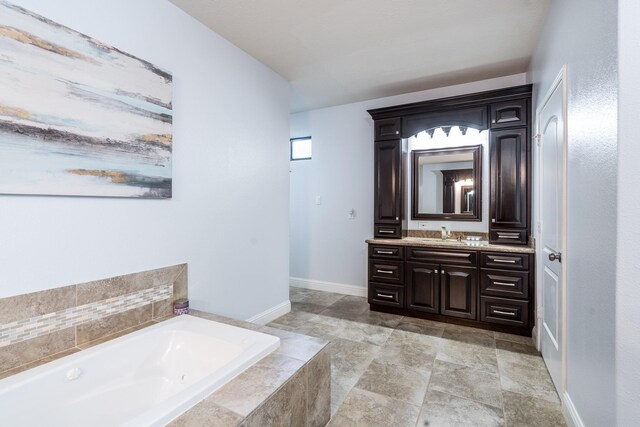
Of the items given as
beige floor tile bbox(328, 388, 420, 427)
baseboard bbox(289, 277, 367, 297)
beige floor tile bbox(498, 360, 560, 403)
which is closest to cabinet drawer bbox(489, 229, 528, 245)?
beige floor tile bbox(498, 360, 560, 403)

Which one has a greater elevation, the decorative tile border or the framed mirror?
the framed mirror

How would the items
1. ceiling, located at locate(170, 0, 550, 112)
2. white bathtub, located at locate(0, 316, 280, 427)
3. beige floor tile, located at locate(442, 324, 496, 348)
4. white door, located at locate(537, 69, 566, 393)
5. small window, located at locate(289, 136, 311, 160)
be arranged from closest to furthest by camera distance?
white bathtub, located at locate(0, 316, 280, 427)
white door, located at locate(537, 69, 566, 393)
ceiling, located at locate(170, 0, 550, 112)
beige floor tile, located at locate(442, 324, 496, 348)
small window, located at locate(289, 136, 311, 160)

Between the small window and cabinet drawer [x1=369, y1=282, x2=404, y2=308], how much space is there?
2188 mm

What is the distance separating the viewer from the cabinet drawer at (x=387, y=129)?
3650mm

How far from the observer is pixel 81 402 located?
1475 millimetres

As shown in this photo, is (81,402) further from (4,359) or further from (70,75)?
(70,75)

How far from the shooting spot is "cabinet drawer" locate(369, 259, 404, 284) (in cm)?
348

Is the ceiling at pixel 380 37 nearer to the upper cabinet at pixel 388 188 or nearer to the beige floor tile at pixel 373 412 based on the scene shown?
the upper cabinet at pixel 388 188

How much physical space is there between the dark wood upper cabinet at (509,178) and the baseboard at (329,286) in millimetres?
1909

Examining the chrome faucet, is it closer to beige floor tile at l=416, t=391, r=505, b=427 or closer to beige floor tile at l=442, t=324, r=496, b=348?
beige floor tile at l=442, t=324, r=496, b=348

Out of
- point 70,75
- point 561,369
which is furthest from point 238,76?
point 561,369

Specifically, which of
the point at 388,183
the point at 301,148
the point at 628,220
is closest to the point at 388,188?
the point at 388,183

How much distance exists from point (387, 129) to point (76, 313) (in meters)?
3.36

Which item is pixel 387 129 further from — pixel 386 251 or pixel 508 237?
pixel 508 237
